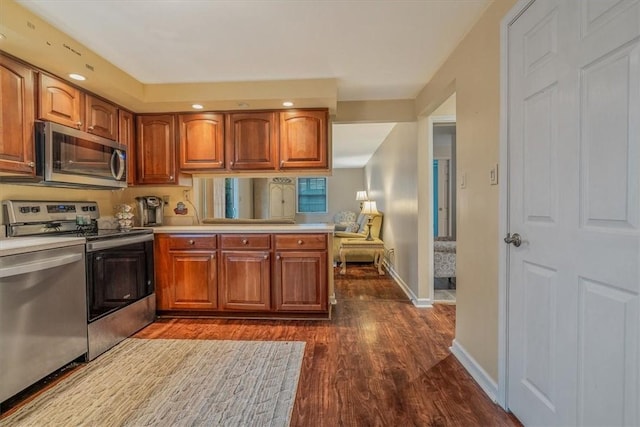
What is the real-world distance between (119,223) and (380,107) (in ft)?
9.61

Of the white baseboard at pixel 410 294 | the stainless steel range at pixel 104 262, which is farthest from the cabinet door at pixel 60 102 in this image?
the white baseboard at pixel 410 294

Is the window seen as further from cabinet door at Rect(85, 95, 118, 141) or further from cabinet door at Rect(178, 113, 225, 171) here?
cabinet door at Rect(85, 95, 118, 141)

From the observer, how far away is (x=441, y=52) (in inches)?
89.7

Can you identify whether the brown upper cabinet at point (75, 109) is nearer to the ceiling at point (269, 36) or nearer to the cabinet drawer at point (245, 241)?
the ceiling at point (269, 36)

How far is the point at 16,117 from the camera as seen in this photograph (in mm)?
1923

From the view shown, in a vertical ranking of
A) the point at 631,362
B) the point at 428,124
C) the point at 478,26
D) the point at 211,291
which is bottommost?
the point at 211,291

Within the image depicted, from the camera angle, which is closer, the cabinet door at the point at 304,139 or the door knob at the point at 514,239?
the door knob at the point at 514,239

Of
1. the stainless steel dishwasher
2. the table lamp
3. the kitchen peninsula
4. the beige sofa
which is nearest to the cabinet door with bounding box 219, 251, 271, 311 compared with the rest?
the kitchen peninsula

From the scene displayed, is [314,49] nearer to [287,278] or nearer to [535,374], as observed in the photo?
[287,278]

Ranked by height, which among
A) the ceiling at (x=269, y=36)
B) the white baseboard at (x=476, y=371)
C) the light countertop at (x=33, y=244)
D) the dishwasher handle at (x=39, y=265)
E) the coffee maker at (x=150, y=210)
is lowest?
the white baseboard at (x=476, y=371)

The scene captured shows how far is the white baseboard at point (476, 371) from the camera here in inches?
67.7

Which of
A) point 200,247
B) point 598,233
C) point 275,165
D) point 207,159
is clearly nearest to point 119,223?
point 200,247

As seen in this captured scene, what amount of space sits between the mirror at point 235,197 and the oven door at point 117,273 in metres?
0.88

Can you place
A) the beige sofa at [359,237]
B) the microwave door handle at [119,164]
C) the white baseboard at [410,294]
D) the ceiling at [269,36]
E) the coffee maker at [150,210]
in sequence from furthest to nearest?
the beige sofa at [359,237], the white baseboard at [410,294], the coffee maker at [150,210], the microwave door handle at [119,164], the ceiling at [269,36]
